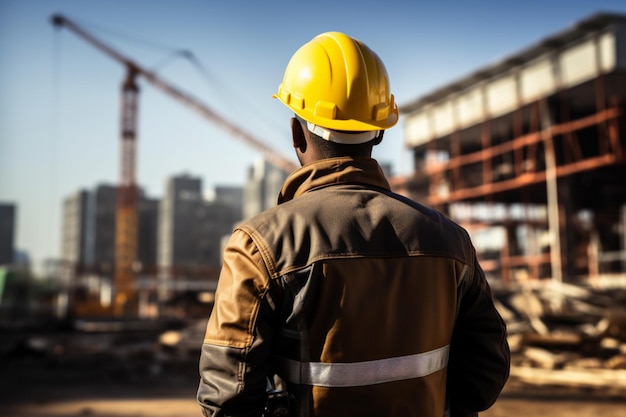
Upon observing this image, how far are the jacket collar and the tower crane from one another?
157 ft

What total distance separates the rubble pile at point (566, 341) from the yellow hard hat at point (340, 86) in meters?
8.74

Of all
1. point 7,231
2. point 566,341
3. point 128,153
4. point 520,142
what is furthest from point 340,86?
point 7,231

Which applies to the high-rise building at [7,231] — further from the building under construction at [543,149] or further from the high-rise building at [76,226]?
the building under construction at [543,149]

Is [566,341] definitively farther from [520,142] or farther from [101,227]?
[101,227]

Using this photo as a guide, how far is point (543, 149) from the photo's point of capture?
2756 cm

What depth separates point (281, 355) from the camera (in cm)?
164

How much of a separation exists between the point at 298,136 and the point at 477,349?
0.79m

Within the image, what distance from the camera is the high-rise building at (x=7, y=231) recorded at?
7581cm

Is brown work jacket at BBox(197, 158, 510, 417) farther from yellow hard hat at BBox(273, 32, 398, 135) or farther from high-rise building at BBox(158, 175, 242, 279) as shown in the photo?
high-rise building at BBox(158, 175, 242, 279)

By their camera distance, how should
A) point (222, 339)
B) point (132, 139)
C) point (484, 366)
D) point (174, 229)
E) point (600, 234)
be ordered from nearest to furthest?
point (222, 339) < point (484, 366) < point (600, 234) < point (132, 139) < point (174, 229)

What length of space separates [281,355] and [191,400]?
7.64 metres

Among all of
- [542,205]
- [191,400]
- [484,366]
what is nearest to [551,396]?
[191,400]

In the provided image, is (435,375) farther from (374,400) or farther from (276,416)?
(276,416)

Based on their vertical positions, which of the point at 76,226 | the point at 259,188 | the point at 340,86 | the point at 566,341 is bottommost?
the point at 566,341
